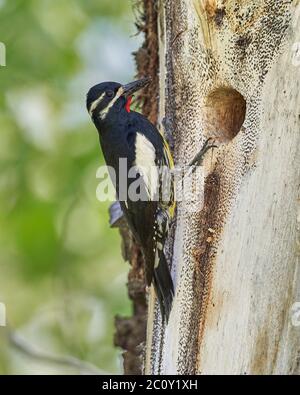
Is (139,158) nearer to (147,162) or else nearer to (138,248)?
(147,162)

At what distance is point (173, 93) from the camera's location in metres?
4.21

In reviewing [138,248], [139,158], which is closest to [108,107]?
[139,158]

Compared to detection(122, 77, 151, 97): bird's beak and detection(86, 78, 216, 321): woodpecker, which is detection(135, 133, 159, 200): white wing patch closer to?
detection(86, 78, 216, 321): woodpecker

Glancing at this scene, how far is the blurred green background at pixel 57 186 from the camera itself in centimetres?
616

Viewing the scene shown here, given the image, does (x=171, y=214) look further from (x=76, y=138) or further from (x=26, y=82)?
(x=26, y=82)

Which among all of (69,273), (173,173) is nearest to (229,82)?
(173,173)

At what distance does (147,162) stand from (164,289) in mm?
801

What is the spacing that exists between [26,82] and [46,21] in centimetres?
50

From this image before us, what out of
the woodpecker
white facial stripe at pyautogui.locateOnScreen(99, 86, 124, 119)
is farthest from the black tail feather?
white facial stripe at pyautogui.locateOnScreen(99, 86, 124, 119)

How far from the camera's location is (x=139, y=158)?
14.5 feet

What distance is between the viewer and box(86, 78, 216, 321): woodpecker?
13.6 feet

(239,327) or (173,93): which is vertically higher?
(173,93)

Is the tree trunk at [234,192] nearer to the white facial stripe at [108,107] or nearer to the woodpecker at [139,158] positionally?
the woodpecker at [139,158]

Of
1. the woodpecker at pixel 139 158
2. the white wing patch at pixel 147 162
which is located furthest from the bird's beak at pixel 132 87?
the white wing patch at pixel 147 162
